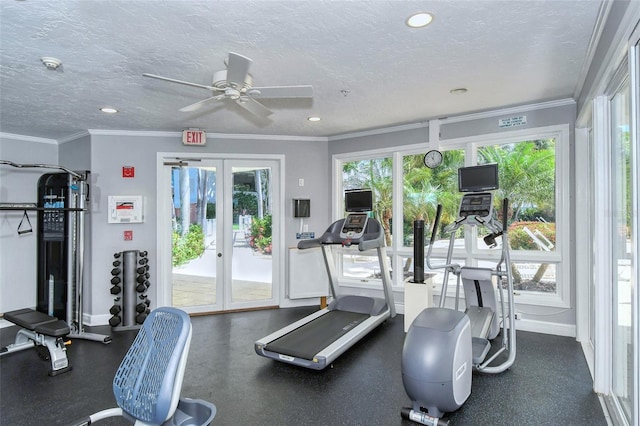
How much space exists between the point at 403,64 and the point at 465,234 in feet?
8.45

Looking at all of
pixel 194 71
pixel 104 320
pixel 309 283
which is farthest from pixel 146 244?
pixel 194 71

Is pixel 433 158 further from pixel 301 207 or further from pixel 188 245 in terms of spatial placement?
pixel 188 245

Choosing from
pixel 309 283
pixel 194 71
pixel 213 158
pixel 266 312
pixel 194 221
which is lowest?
pixel 266 312

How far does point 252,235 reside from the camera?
545 cm

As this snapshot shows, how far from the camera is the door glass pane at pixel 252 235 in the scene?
541 centimetres

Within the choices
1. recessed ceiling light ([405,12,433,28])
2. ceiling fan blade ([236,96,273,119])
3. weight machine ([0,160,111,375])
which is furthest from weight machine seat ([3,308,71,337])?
recessed ceiling light ([405,12,433,28])

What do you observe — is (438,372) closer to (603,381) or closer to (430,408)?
(430,408)

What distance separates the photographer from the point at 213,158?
5.27 metres

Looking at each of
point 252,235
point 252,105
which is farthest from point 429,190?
point 252,105

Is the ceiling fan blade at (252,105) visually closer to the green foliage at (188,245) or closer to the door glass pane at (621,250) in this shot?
the door glass pane at (621,250)

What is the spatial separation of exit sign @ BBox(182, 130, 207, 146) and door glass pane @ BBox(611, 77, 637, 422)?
448cm

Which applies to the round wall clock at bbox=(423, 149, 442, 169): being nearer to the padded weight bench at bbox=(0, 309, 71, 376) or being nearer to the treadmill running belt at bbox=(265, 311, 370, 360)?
the treadmill running belt at bbox=(265, 311, 370, 360)

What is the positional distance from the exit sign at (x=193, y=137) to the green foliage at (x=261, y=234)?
54.9 inches

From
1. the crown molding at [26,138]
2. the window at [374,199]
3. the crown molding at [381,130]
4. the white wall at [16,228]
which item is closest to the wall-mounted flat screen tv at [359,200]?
the window at [374,199]
